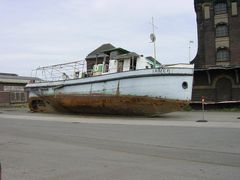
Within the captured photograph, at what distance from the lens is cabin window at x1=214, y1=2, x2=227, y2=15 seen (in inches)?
1623

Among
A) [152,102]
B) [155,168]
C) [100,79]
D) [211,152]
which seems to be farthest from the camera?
[100,79]

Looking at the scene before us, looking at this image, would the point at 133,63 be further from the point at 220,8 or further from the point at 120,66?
the point at 220,8

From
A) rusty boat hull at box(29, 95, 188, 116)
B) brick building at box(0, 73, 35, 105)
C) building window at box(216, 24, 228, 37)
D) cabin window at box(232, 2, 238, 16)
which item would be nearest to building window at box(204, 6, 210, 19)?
building window at box(216, 24, 228, 37)

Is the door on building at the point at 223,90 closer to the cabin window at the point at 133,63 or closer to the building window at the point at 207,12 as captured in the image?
the building window at the point at 207,12

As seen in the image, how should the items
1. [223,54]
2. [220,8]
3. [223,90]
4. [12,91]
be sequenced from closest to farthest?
[223,90], [223,54], [220,8], [12,91]

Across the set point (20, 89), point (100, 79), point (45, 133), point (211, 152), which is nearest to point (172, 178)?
point (211, 152)

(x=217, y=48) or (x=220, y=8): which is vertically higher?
(x=220, y=8)

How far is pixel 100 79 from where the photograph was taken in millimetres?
28875

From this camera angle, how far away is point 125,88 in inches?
1059

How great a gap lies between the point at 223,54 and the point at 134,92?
18097 mm

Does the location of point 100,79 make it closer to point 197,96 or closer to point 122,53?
point 122,53

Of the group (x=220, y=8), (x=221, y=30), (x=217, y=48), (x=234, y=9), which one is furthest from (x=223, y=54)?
(x=220, y=8)

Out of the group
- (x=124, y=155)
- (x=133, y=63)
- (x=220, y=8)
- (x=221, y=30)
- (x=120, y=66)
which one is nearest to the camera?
(x=124, y=155)

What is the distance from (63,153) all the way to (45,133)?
18.7 ft
